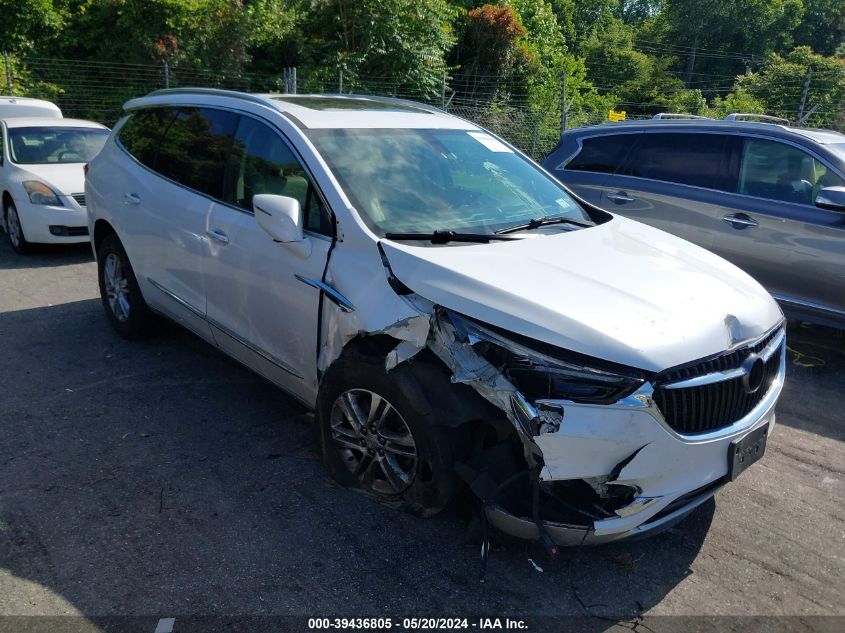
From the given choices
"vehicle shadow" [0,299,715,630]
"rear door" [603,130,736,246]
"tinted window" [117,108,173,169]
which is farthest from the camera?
"rear door" [603,130,736,246]

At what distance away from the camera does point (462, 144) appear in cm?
422

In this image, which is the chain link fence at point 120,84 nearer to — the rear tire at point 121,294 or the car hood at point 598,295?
the rear tire at point 121,294

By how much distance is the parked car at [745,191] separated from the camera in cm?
535

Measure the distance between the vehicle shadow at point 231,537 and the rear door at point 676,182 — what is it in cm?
324

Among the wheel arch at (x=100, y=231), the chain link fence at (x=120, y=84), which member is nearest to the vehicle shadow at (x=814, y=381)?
the wheel arch at (x=100, y=231)

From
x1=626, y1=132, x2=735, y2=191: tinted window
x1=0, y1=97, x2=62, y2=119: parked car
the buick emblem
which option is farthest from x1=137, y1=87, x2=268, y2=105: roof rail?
x1=0, y1=97, x2=62, y2=119: parked car

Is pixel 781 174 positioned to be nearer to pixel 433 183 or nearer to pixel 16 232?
pixel 433 183

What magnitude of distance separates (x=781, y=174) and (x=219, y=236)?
4.40 metres

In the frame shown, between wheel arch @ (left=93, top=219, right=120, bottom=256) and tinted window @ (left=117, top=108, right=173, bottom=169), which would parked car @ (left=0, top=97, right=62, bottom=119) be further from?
tinted window @ (left=117, top=108, right=173, bottom=169)

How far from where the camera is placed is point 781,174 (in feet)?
18.6

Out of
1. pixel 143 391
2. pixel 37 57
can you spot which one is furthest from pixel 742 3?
pixel 143 391

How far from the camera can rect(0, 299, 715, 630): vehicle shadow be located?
9.19 ft

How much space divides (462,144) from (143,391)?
2.57 metres

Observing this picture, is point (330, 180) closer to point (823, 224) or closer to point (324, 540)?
point (324, 540)
